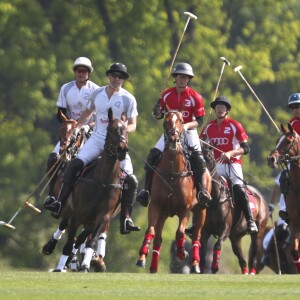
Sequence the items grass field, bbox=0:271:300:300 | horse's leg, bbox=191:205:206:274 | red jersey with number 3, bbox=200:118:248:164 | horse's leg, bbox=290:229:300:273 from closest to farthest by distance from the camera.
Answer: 1. grass field, bbox=0:271:300:300
2. horse's leg, bbox=191:205:206:274
3. horse's leg, bbox=290:229:300:273
4. red jersey with number 3, bbox=200:118:248:164

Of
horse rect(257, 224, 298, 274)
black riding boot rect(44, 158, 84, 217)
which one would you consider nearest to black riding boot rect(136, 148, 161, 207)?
black riding boot rect(44, 158, 84, 217)

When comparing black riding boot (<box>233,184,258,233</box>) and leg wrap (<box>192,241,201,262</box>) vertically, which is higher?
black riding boot (<box>233,184,258,233</box>)

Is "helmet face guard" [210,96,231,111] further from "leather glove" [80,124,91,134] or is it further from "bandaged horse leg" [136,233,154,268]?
"bandaged horse leg" [136,233,154,268]

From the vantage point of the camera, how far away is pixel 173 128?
1973 centimetres

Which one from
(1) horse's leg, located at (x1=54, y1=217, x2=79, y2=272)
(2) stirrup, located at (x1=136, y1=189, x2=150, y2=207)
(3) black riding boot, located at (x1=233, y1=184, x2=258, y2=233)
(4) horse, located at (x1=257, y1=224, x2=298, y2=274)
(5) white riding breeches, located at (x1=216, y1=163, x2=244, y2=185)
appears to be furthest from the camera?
(4) horse, located at (x1=257, y1=224, x2=298, y2=274)

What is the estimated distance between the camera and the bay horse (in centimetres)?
1903

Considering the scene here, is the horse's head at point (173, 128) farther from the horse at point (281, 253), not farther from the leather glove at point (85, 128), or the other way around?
the horse at point (281, 253)

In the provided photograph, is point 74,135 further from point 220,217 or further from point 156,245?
point 220,217

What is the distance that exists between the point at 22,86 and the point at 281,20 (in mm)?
6805

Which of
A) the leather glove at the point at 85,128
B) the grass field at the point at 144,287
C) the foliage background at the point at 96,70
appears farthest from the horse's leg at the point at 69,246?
the foliage background at the point at 96,70

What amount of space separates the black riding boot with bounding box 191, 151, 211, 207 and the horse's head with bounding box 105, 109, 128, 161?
6.02ft

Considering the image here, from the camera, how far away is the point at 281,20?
36.6 meters

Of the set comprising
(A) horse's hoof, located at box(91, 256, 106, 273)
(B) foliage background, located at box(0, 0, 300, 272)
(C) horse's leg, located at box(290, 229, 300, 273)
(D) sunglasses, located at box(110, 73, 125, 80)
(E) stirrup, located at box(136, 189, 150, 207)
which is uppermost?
(B) foliage background, located at box(0, 0, 300, 272)

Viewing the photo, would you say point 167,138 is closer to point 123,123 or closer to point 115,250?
point 123,123
